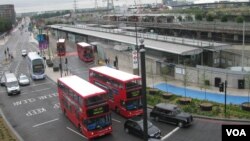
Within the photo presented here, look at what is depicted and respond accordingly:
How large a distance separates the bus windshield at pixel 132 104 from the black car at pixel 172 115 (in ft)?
A: 5.42

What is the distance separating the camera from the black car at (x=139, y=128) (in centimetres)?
2617

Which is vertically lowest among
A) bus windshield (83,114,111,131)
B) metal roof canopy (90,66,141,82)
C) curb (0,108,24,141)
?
curb (0,108,24,141)

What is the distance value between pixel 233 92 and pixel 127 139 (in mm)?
17623

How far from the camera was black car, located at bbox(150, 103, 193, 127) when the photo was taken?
95.5 ft

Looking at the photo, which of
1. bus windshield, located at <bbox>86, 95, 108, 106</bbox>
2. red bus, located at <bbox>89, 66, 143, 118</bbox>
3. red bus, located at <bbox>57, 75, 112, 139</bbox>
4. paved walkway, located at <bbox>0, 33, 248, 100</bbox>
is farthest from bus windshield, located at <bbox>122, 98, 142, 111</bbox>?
paved walkway, located at <bbox>0, 33, 248, 100</bbox>

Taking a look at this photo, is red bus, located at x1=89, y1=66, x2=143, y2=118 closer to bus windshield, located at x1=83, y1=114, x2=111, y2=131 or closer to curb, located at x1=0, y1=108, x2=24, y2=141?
bus windshield, located at x1=83, y1=114, x2=111, y2=131

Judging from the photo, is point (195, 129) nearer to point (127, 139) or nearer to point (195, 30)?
point (127, 139)

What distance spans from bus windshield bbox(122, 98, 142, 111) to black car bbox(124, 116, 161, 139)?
→ 303 centimetres

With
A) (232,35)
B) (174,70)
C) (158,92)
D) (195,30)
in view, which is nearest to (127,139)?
(158,92)

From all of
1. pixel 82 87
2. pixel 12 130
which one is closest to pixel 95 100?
pixel 82 87

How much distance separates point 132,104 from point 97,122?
5.62m

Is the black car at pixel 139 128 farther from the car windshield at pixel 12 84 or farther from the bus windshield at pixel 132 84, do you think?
the car windshield at pixel 12 84

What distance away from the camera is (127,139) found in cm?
2767

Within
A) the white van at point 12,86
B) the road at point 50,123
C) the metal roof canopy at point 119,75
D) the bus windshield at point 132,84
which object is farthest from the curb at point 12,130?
the bus windshield at point 132,84
